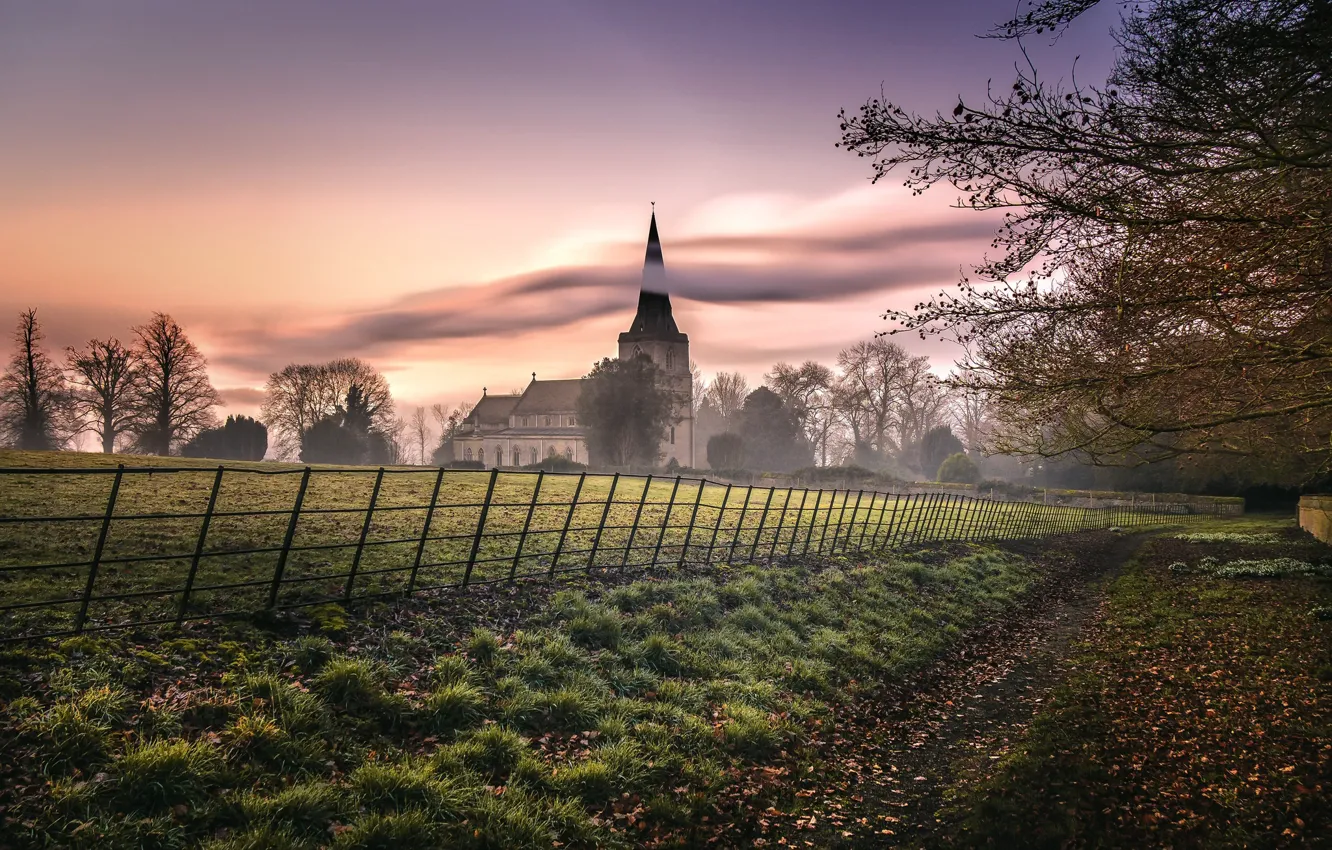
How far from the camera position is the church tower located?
3054 inches

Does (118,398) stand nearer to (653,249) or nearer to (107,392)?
(107,392)

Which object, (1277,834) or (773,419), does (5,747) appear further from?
(773,419)

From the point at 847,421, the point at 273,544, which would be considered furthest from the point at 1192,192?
the point at 847,421

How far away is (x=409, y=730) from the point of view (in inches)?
210

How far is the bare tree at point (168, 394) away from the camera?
44.2m

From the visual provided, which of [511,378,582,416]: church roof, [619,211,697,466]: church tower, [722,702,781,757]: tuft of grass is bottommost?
[722,702,781,757]: tuft of grass

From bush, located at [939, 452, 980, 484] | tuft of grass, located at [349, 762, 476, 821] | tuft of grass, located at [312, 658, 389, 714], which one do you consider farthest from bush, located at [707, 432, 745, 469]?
tuft of grass, located at [349, 762, 476, 821]

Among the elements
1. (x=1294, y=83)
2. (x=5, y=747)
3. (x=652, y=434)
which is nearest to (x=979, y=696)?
(x=1294, y=83)

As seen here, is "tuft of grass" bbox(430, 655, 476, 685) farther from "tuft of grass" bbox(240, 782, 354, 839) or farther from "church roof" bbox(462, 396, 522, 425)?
"church roof" bbox(462, 396, 522, 425)

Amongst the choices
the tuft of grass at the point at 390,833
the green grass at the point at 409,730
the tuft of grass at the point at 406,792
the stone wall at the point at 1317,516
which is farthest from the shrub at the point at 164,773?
the stone wall at the point at 1317,516

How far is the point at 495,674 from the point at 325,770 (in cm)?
185

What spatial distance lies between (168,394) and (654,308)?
47.5 meters

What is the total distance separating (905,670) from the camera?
29.2 feet

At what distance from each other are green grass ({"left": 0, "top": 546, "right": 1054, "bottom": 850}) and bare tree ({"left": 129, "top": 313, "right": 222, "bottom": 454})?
47.9 meters
